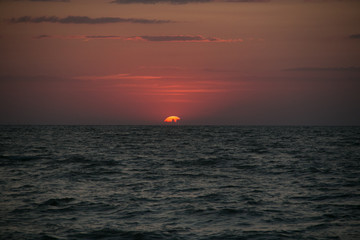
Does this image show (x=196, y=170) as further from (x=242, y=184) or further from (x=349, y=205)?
(x=349, y=205)

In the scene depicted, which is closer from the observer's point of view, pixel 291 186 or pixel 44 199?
pixel 44 199

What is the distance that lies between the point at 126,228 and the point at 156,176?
1237 cm

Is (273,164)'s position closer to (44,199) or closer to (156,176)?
(156,176)

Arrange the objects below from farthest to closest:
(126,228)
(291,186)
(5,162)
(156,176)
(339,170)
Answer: (5,162) → (339,170) → (156,176) → (291,186) → (126,228)

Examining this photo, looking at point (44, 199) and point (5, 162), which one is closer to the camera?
point (44, 199)

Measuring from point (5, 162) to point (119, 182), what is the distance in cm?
1452

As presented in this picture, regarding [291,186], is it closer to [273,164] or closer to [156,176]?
[156,176]

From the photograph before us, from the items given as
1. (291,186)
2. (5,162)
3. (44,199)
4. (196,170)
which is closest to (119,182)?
(44,199)

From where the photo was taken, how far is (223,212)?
15242 millimetres

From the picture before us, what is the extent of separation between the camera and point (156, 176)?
25328 millimetres

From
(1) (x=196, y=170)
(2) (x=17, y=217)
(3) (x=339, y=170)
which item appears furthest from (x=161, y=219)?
(3) (x=339, y=170)

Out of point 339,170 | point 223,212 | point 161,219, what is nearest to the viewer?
point 161,219

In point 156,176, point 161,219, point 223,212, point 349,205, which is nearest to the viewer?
point 161,219

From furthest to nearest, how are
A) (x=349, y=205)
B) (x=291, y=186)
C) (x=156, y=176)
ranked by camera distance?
(x=156, y=176), (x=291, y=186), (x=349, y=205)
